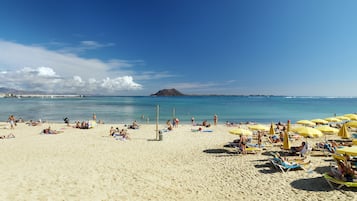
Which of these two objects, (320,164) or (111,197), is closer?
(111,197)

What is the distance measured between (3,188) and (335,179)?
35.8ft

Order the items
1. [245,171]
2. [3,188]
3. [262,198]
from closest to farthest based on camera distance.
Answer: [262,198], [3,188], [245,171]

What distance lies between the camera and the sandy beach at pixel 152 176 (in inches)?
276

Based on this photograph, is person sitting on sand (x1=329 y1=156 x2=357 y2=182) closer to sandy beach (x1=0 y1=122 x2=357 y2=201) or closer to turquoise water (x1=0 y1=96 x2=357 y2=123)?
sandy beach (x1=0 y1=122 x2=357 y2=201)

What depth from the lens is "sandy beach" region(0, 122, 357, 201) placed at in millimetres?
7004

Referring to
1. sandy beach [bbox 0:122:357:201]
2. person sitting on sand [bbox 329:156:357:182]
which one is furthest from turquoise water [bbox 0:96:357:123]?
person sitting on sand [bbox 329:156:357:182]

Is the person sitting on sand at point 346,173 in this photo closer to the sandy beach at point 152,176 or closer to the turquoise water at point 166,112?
the sandy beach at point 152,176

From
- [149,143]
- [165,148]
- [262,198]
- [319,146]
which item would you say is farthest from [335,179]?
[149,143]

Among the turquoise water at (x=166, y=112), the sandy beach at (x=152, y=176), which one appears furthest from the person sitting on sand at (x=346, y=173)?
the turquoise water at (x=166, y=112)

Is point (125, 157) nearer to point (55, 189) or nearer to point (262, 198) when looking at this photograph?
point (55, 189)

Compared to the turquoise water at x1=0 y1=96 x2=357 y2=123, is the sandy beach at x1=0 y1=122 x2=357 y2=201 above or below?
below

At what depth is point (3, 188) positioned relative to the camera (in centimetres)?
727

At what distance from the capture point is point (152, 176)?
28.5 ft

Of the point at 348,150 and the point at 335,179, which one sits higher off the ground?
the point at 348,150
